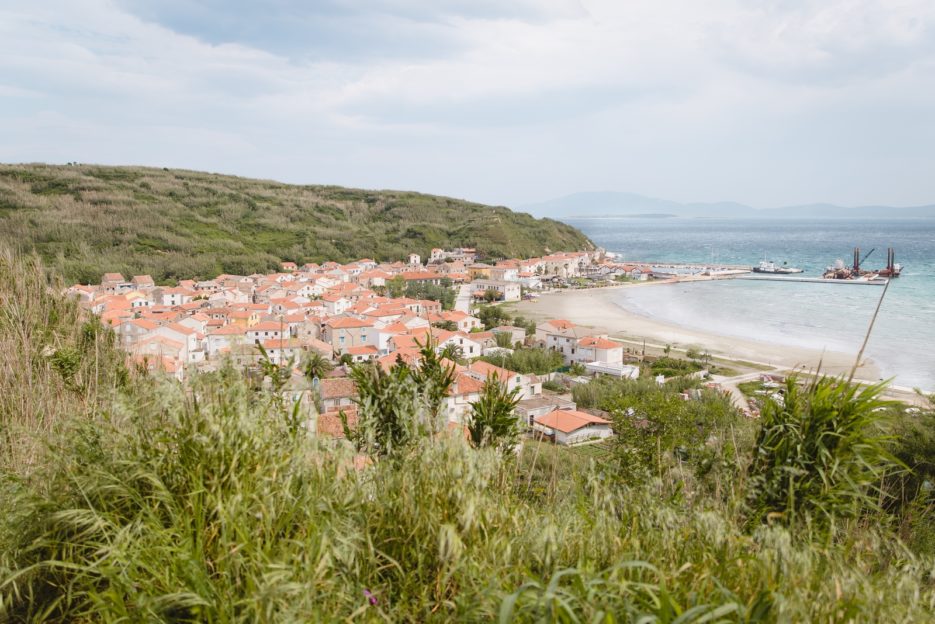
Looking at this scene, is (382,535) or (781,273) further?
(781,273)

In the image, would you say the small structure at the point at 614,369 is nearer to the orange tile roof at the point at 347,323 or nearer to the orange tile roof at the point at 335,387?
the orange tile roof at the point at 335,387

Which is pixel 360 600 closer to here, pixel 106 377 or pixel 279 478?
pixel 279 478

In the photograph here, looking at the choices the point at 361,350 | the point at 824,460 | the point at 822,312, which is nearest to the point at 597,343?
the point at 361,350

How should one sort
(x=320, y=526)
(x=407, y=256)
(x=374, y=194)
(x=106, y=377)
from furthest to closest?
(x=374, y=194) → (x=407, y=256) → (x=106, y=377) → (x=320, y=526)

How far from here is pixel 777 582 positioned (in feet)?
5.91

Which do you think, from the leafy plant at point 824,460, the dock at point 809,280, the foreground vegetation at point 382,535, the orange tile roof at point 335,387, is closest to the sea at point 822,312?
the dock at point 809,280

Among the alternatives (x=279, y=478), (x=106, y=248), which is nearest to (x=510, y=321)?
(x=279, y=478)

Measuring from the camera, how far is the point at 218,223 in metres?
76.8

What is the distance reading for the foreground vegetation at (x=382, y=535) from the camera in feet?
5.63

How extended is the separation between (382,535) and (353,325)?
29660mm

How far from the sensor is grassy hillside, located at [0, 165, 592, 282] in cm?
5775

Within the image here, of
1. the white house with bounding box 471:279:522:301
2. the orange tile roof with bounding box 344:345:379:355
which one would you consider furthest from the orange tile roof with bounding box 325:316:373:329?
the white house with bounding box 471:279:522:301

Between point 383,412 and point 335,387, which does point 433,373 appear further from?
point 335,387

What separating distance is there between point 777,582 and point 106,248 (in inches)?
2760
